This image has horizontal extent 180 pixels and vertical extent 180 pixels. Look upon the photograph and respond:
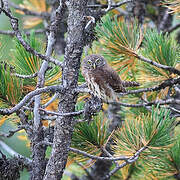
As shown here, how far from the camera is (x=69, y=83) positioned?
123 cm

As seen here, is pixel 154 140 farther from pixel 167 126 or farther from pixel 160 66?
pixel 160 66

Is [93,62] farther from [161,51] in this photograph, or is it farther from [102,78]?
[161,51]

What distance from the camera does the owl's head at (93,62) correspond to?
1.55m

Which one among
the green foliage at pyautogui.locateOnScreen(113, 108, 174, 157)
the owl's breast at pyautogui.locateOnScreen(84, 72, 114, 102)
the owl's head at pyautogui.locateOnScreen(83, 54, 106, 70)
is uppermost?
the owl's head at pyautogui.locateOnScreen(83, 54, 106, 70)

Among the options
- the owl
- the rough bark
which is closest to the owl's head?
the owl

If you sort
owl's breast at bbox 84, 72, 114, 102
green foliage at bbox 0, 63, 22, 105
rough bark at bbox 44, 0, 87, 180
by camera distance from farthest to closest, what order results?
owl's breast at bbox 84, 72, 114, 102 → green foliage at bbox 0, 63, 22, 105 → rough bark at bbox 44, 0, 87, 180

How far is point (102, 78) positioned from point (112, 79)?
5 cm

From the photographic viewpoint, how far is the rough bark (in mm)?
1218

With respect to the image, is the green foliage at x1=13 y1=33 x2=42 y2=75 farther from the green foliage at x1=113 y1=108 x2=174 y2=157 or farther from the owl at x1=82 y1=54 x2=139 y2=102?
the green foliage at x1=113 y1=108 x2=174 y2=157

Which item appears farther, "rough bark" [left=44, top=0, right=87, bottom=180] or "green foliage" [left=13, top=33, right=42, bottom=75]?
"green foliage" [left=13, top=33, right=42, bottom=75]

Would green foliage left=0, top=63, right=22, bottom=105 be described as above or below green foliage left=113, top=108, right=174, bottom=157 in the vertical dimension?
above

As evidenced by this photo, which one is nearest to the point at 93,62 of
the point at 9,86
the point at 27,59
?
the point at 27,59

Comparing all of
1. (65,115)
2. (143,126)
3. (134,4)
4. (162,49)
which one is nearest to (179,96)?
(134,4)

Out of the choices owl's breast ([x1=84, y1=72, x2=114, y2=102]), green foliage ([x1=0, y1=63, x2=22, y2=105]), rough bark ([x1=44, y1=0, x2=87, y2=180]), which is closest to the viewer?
rough bark ([x1=44, y1=0, x2=87, y2=180])
